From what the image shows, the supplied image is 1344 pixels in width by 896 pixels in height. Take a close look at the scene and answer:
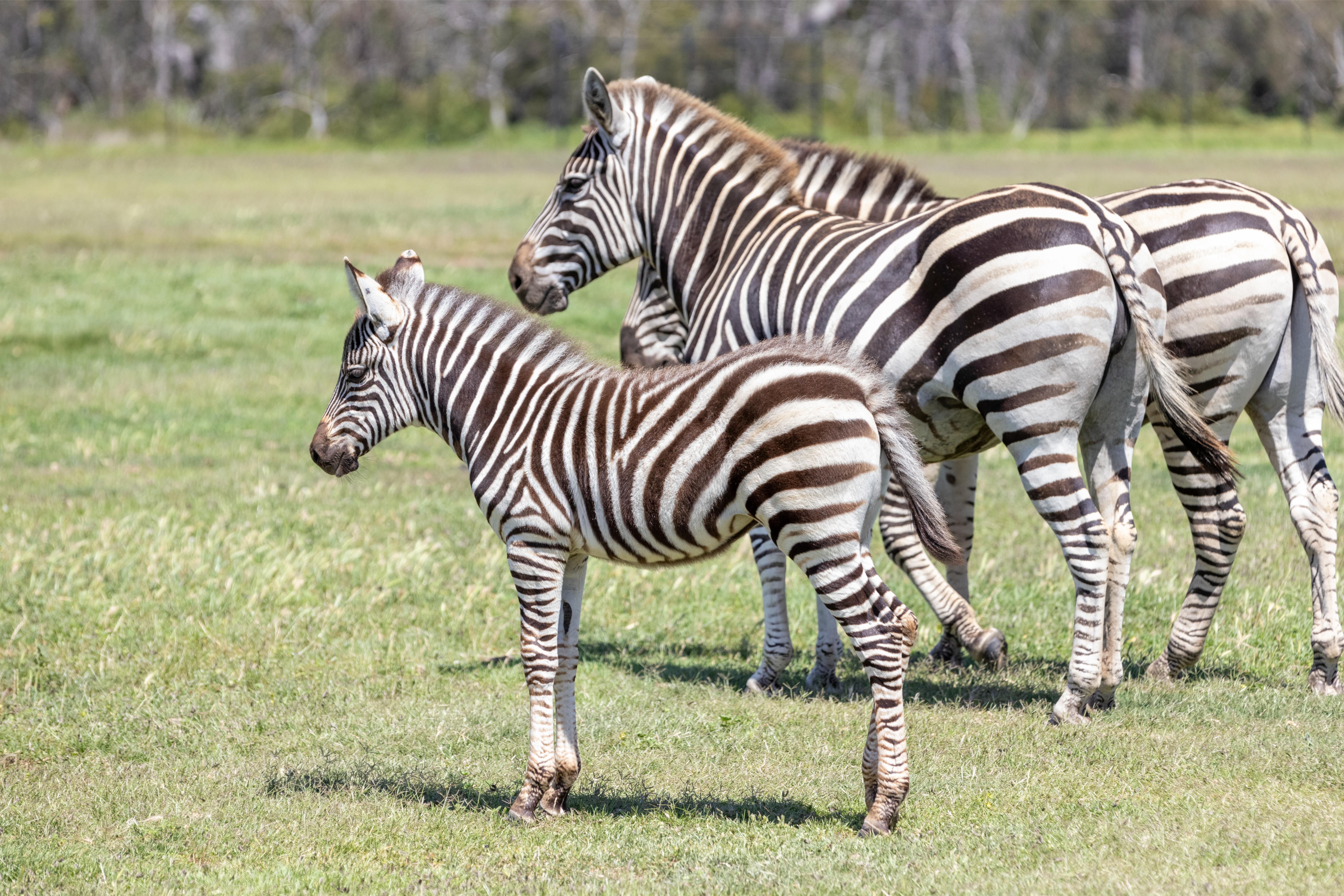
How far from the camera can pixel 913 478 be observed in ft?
18.0

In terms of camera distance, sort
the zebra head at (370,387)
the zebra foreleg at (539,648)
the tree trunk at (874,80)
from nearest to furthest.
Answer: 1. the zebra foreleg at (539,648)
2. the zebra head at (370,387)
3. the tree trunk at (874,80)

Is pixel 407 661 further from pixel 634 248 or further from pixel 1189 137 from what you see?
pixel 1189 137

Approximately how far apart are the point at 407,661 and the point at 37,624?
2.39 meters

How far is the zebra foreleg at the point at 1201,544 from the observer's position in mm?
7715

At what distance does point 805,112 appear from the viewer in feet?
179

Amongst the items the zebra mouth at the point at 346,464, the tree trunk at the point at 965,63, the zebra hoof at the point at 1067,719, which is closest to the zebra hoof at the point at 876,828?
the zebra hoof at the point at 1067,719

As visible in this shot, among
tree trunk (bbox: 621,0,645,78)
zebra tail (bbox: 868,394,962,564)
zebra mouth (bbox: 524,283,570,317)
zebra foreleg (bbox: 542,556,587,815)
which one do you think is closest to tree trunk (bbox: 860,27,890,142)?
tree trunk (bbox: 621,0,645,78)

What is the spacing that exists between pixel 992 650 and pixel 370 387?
394cm

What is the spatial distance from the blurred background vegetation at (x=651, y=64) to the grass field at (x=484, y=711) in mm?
40617

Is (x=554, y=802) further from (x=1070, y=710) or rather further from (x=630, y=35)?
(x=630, y=35)

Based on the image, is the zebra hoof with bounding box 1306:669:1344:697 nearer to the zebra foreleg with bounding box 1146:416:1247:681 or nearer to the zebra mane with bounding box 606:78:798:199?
the zebra foreleg with bounding box 1146:416:1247:681

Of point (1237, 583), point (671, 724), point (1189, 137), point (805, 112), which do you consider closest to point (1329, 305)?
point (1237, 583)

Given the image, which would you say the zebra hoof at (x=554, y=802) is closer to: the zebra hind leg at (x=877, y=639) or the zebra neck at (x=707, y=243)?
the zebra hind leg at (x=877, y=639)

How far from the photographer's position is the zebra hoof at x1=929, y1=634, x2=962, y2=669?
834cm
